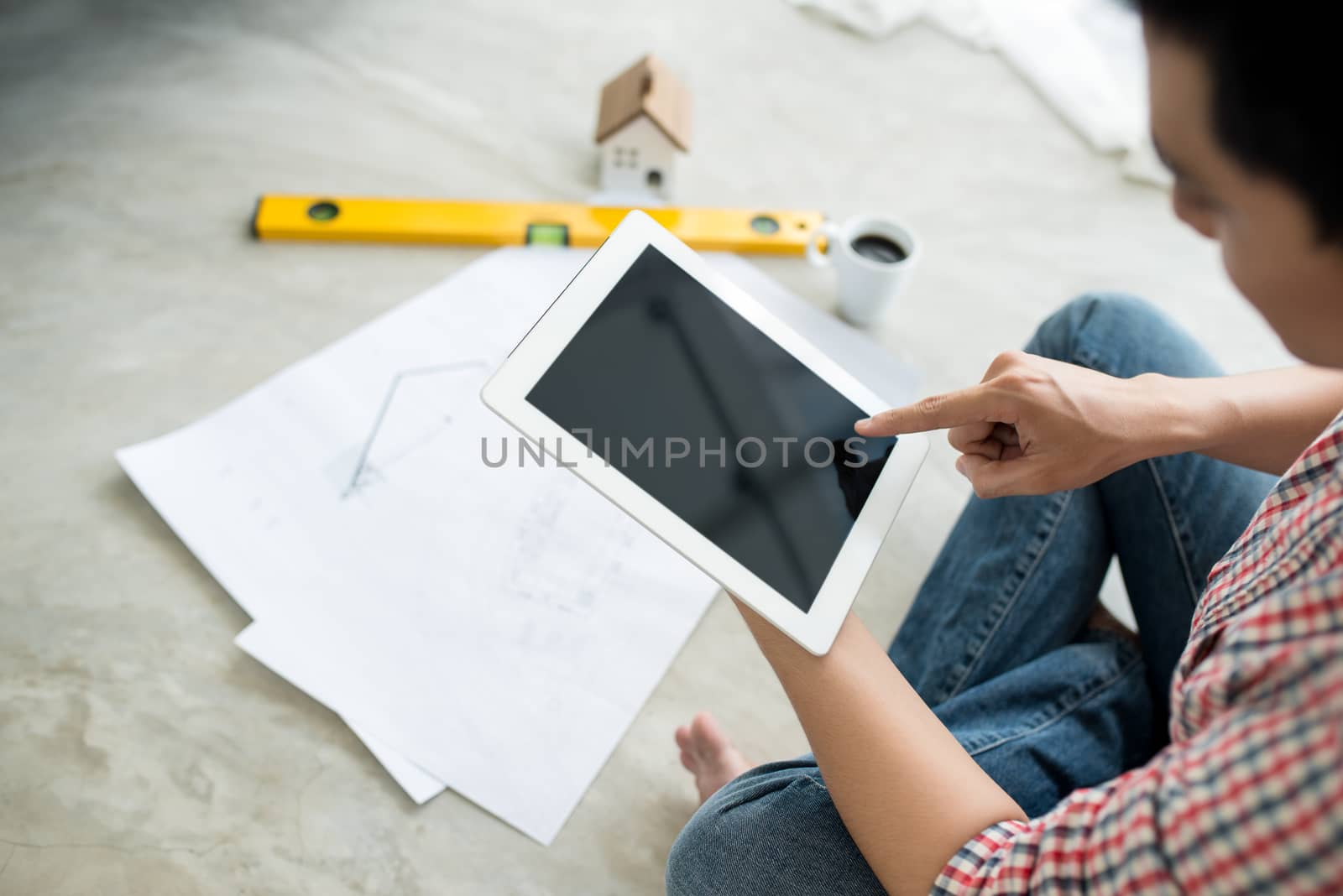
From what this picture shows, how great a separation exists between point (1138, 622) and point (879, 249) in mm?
446

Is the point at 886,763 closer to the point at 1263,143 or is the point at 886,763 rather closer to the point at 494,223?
the point at 1263,143

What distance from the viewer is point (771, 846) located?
1.66 ft

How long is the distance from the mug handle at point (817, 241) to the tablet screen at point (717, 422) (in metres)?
0.36

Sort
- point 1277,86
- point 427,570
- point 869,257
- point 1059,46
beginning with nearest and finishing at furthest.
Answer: point 1277,86
point 427,570
point 869,257
point 1059,46

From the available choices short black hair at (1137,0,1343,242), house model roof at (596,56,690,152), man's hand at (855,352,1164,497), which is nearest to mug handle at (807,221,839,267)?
house model roof at (596,56,690,152)

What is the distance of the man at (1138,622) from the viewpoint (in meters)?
0.32

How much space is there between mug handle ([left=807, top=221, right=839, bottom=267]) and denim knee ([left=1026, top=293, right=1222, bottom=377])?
0.91 ft

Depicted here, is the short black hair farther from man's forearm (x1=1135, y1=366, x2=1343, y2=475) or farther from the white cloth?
the white cloth

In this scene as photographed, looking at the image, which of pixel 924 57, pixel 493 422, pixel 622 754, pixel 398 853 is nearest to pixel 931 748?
pixel 622 754

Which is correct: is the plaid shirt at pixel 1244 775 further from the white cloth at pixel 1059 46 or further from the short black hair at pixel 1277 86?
the white cloth at pixel 1059 46

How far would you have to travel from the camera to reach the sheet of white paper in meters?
0.68

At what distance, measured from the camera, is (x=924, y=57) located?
4.19ft

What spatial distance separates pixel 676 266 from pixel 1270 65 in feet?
1.16

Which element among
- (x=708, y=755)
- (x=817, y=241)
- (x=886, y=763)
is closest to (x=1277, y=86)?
(x=886, y=763)
